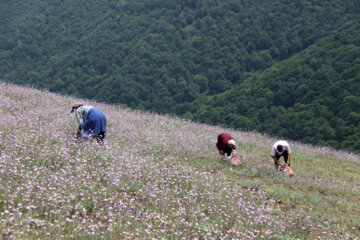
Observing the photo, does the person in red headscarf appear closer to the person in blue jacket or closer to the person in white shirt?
the person in white shirt

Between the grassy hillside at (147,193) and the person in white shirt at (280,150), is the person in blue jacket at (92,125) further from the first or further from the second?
the person in white shirt at (280,150)

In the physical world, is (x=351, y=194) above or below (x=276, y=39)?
below

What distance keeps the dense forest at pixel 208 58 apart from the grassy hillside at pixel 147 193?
13.5 metres

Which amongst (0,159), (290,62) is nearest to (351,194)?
(0,159)

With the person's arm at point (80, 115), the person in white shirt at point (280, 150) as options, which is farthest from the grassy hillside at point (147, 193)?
the person's arm at point (80, 115)

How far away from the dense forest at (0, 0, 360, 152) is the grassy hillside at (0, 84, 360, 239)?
1348 centimetres

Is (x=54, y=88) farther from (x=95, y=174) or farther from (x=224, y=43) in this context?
(x=95, y=174)

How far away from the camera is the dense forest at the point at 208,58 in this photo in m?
24.2

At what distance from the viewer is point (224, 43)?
3656 centimetres

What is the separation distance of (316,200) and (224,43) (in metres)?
31.0

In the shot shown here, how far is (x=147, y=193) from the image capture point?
567 cm

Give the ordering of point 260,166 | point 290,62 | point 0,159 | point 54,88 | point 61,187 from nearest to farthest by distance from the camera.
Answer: point 61,187 < point 0,159 < point 260,166 < point 290,62 < point 54,88

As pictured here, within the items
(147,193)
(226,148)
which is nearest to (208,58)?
(226,148)

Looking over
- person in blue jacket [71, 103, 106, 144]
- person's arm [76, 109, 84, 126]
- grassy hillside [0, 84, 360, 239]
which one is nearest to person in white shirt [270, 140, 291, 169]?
grassy hillside [0, 84, 360, 239]
